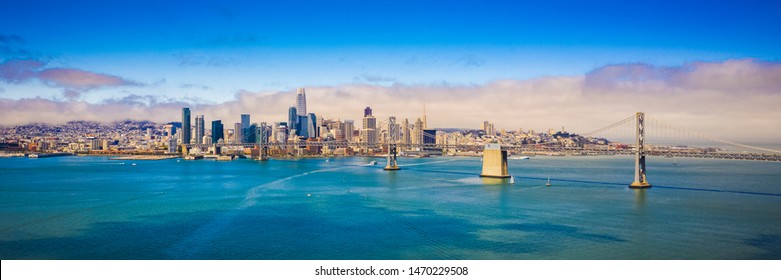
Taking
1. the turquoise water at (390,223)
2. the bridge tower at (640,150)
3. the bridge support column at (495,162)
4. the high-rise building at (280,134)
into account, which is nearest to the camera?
the turquoise water at (390,223)

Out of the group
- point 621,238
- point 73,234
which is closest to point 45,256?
point 73,234

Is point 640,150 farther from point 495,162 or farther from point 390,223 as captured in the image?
point 390,223

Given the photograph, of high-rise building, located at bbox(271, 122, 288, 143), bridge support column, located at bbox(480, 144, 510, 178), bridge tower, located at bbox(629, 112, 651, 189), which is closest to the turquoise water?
bridge tower, located at bbox(629, 112, 651, 189)

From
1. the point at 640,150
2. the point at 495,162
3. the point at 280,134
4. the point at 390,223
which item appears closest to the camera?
the point at 390,223

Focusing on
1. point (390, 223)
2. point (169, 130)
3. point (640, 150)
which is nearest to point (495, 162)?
point (640, 150)

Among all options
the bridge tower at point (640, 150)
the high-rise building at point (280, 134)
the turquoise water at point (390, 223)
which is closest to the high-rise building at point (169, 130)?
the high-rise building at point (280, 134)

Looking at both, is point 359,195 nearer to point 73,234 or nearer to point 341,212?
point 341,212

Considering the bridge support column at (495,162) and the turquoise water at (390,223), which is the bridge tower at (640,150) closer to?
the turquoise water at (390,223)

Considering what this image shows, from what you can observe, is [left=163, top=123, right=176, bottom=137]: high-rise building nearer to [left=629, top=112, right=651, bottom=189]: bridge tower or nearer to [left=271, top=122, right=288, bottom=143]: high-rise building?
[left=271, top=122, right=288, bottom=143]: high-rise building
